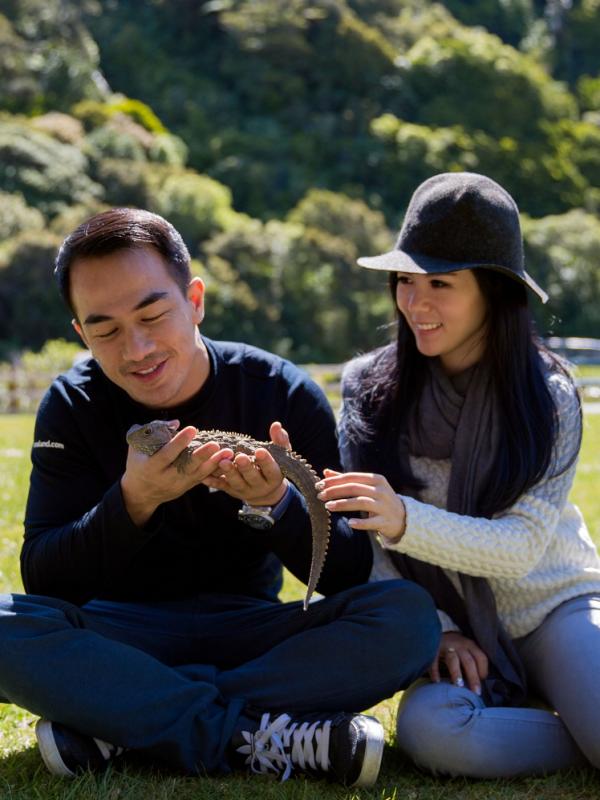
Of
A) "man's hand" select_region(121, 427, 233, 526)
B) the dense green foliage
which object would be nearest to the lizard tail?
"man's hand" select_region(121, 427, 233, 526)

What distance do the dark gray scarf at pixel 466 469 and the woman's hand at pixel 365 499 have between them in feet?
1.29

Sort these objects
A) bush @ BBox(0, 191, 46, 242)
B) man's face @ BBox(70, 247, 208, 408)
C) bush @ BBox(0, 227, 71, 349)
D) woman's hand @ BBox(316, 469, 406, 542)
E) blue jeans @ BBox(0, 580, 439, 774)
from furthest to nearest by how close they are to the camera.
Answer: bush @ BBox(0, 191, 46, 242) → bush @ BBox(0, 227, 71, 349) → man's face @ BBox(70, 247, 208, 408) → woman's hand @ BBox(316, 469, 406, 542) → blue jeans @ BBox(0, 580, 439, 774)

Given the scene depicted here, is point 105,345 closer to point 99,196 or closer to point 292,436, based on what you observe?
point 292,436

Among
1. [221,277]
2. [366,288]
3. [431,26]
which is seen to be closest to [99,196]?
[221,277]

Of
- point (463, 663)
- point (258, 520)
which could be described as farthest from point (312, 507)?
point (463, 663)

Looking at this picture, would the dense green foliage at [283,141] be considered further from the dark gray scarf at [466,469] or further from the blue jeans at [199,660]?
the blue jeans at [199,660]

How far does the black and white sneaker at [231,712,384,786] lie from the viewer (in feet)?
10.3

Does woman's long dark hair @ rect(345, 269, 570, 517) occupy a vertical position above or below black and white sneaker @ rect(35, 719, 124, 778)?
above

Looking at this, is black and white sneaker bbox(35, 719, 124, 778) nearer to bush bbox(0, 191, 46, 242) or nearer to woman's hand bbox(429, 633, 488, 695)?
woman's hand bbox(429, 633, 488, 695)

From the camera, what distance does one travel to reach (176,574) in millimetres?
3748

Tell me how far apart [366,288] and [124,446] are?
1652 inches

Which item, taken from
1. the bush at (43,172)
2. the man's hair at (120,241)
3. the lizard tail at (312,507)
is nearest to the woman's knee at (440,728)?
the lizard tail at (312,507)

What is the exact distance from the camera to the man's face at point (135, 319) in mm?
3424

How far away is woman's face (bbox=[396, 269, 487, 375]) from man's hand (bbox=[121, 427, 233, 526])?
3.12ft
